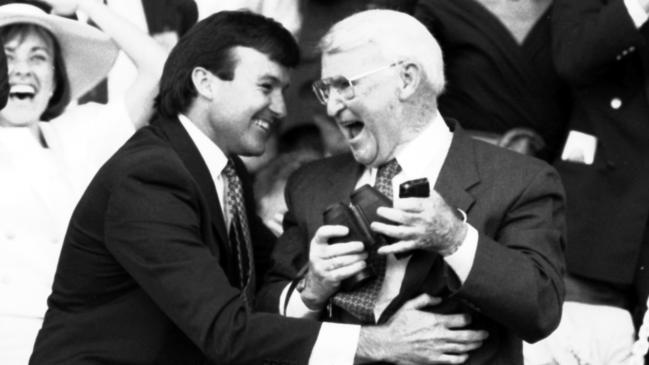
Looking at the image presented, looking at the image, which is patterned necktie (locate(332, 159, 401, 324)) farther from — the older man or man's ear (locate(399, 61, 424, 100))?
man's ear (locate(399, 61, 424, 100))

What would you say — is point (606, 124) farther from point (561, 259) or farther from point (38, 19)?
point (38, 19)

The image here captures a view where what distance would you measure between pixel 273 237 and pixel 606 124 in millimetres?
1086

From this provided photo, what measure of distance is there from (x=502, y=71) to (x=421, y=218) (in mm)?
1452

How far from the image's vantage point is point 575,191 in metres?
5.07

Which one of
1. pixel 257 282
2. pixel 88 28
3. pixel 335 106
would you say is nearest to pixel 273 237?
pixel 257 282

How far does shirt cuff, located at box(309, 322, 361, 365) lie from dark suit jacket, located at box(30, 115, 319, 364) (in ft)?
0.07

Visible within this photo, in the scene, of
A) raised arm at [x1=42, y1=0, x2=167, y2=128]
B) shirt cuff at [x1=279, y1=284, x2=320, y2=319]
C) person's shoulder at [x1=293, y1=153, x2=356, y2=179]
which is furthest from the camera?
raised arm at [x1=42, y1=0, x2=167, y2=128]

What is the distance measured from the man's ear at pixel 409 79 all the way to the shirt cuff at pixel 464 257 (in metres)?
0.49

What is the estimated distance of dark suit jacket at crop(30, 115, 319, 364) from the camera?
4.10m

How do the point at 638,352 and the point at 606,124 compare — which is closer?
the point at 638,352

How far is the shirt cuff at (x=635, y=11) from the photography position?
486 centimetres

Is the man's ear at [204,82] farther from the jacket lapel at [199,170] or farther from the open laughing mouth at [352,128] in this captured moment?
the open laughing mouth at [352,128]

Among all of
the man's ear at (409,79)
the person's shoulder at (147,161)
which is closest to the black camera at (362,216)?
the man's ear at (409,79)

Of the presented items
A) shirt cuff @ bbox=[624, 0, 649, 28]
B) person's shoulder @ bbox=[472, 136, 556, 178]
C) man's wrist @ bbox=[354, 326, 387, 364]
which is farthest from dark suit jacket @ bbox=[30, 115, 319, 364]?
shirt cuff @ bbox=[624, 0, 649, 28]
